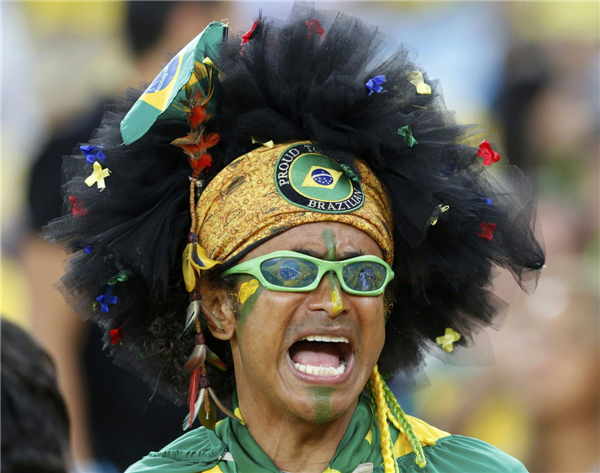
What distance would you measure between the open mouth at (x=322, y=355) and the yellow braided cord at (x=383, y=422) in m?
0.33

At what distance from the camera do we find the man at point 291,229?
98.3 inches

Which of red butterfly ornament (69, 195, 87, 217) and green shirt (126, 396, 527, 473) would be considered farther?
red butterfly ornament (69, 195, 87, 217)

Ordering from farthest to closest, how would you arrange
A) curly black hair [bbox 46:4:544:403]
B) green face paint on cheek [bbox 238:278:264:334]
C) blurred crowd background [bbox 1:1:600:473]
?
blurred crowd background [bbox 1:1:600:473]
curly black hair [bbox 46:4:544:403]
green face paint on cheek [bbox 238:278:264:334]

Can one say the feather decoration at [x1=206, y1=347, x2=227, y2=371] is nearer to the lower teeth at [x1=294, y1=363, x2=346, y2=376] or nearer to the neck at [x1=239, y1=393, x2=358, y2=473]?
the neck at [x1=239, y1=393, x2=358, y2=473]

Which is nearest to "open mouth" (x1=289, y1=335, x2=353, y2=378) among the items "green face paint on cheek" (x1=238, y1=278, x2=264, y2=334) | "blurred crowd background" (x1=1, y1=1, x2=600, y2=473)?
"green face paint on cheek" (x1=238, y1=278, x2=264, y2=334)

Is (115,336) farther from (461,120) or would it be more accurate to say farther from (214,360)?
(461,120)

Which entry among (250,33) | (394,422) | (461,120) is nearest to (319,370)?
(394,422)

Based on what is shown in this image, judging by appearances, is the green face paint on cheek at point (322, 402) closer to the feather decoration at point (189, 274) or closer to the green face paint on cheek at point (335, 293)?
the green face paint on cheek at point (335, 293)

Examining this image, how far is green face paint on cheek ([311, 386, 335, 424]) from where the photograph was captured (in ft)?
7.99

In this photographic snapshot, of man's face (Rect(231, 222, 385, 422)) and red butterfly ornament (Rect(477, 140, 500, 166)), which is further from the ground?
red butterfly ornament (Rect(477, 140, 500, 166))

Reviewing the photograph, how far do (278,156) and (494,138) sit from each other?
0.91 meters

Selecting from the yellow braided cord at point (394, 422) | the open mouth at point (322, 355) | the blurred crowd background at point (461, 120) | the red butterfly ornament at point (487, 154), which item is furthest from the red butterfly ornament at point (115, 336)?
the blurred crowd background at point (461, 120)

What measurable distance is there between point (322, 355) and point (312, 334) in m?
0.15

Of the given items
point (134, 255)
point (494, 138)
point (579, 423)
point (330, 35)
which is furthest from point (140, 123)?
point (579, 423)
